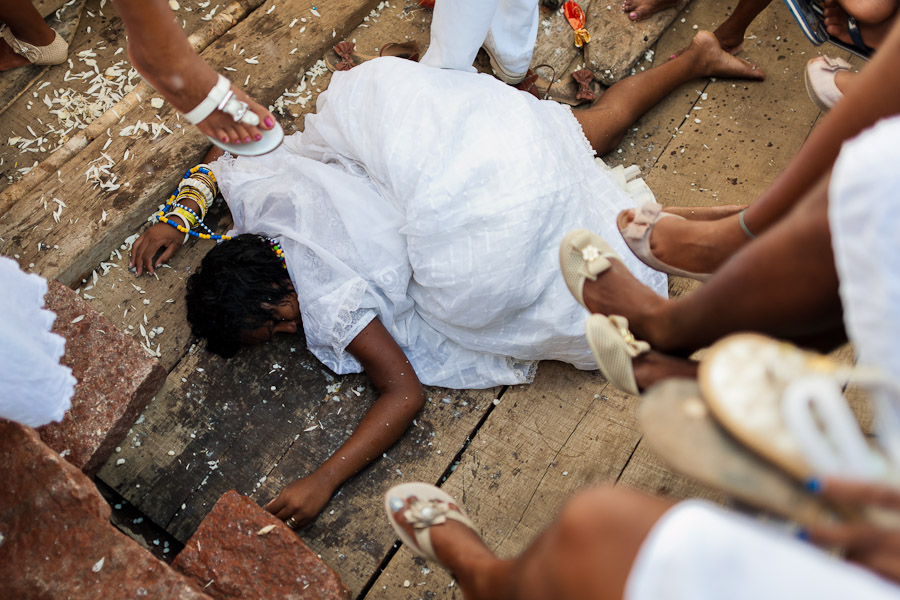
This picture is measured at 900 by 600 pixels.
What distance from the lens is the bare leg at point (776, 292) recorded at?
1005mm

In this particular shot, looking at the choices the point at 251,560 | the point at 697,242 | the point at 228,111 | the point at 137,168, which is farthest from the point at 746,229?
the point at 137,168

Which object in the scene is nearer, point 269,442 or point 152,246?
point 269,442

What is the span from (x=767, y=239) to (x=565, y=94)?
184cm

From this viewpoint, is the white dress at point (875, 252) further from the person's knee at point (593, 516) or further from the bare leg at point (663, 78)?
the bare leg at point (663, 78)

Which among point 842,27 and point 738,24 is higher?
point 842,27

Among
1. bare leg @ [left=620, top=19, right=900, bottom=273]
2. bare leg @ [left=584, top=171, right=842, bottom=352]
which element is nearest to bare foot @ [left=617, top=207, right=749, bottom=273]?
bare leg @ [left=620, top=19, right=900, bottom=273]

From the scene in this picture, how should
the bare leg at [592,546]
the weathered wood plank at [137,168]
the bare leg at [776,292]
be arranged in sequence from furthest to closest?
the weathered wood plank at [137,168] < the bare leg at [776,292] < the bare leg at [592,546]

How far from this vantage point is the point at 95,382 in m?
2.02

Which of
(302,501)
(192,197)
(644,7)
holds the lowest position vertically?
(302,501)

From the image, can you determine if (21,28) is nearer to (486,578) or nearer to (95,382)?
(95,382)

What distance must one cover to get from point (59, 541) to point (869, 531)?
1826 mm

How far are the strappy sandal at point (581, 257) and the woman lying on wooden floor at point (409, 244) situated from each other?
415 mm

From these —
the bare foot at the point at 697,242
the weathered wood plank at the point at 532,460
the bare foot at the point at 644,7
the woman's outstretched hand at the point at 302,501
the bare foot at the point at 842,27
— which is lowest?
the weathered wood plank at the point at 532,460

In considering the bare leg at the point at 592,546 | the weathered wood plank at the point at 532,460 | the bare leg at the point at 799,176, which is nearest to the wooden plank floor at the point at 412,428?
the weathered wood plank at the point at 532,460
